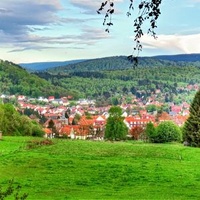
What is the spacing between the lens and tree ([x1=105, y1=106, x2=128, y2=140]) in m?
82.4

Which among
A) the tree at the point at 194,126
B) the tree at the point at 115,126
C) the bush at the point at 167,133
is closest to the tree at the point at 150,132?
the bush at the point at 167,133

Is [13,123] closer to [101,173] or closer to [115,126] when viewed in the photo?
[115,126]

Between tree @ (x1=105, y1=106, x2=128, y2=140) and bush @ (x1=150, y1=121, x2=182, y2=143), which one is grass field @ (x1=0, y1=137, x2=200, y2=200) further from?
tree @ (x1=105, y1=106, x2=128, y2=140)

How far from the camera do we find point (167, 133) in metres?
79.9

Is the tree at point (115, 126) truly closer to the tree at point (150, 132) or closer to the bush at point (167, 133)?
the tree at point (150, 132)

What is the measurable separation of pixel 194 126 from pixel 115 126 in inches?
758

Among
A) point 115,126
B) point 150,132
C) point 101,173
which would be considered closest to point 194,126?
point 150,132

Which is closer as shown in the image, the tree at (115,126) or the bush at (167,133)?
the bush at (167,133)

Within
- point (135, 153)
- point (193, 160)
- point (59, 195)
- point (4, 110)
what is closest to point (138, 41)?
point (59, 195)

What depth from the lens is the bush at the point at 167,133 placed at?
261 ft

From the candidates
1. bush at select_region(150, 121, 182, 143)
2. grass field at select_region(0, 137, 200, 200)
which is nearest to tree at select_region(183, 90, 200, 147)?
bush at select_region(150, 121, 182, 143)

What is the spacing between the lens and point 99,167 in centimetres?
3353

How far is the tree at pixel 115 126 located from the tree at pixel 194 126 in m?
17.5

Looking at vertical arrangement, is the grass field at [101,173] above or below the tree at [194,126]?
below
